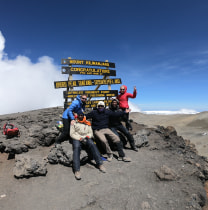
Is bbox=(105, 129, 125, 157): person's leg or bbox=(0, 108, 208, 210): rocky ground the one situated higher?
bbox=(105, 129, 125, 157): person's leg

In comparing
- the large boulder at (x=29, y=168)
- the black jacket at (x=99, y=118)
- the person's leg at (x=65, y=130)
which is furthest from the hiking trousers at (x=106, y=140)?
the large boulder at (x=29, y=168)

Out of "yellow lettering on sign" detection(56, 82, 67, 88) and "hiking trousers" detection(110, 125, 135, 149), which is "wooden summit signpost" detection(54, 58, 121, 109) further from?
"hiking trousers" detection(110, 125, 135, 149)

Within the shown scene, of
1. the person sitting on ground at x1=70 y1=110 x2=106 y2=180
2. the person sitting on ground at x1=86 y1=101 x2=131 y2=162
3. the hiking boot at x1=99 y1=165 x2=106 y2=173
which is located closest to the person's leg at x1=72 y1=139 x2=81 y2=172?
the person sitting on ground at x1=70 y1=110 x2=106 y2=180

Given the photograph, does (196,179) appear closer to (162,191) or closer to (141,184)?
(162,191)

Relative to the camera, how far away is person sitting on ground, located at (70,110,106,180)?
5.62 m

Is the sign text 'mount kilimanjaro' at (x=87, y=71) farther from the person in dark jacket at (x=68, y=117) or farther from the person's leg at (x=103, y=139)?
the person's leg at (x=103, y=139)

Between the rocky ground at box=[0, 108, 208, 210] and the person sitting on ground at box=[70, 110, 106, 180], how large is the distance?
325mm

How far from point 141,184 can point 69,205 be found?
254cm

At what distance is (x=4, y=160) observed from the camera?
6273mm

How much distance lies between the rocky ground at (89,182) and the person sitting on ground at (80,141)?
1.07ft

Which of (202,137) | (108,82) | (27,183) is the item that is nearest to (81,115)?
(27,183)

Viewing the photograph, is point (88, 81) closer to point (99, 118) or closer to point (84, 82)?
point (84, 82)

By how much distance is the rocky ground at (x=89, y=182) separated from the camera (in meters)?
4.26

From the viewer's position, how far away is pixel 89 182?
16.9 feet
